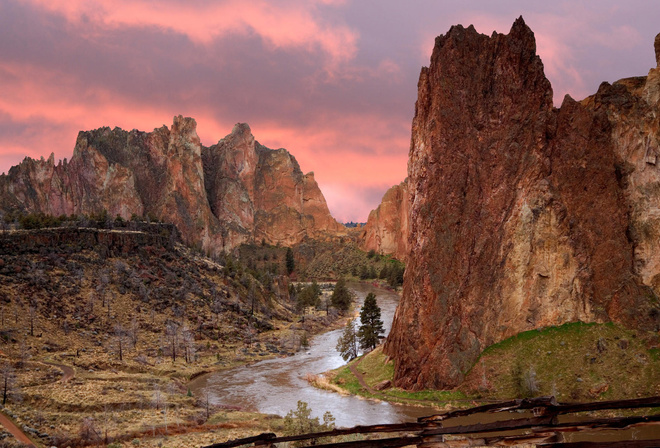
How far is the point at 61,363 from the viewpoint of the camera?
67.4m

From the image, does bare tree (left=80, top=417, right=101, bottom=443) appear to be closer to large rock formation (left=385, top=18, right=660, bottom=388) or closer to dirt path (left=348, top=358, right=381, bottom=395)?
dirt path (left=348, top=358, right=381, bottom=395)

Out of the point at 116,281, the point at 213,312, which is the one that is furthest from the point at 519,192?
the point at 116,281

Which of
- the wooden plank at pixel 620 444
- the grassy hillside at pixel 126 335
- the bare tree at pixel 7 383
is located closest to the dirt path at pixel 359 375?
the grassy hillside at pixel 126 335

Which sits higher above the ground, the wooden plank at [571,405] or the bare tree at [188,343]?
the wooden plank at [571,405]

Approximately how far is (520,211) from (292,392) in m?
36.5

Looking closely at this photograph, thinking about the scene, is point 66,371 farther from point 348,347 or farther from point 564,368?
point 564,368

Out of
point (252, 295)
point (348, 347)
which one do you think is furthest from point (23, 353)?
point (252, 295)

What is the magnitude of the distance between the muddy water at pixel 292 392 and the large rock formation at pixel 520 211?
6812 millimetres

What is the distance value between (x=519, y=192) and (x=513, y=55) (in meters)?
17.9

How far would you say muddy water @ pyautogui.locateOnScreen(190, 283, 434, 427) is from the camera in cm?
5103

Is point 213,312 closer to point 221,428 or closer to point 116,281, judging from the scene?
point 116,281

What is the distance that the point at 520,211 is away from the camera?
58.1 meters

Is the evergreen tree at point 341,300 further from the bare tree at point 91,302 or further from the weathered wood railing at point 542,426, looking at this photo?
the weathered wood railing at point 542,426

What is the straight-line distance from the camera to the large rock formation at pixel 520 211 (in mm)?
55562
